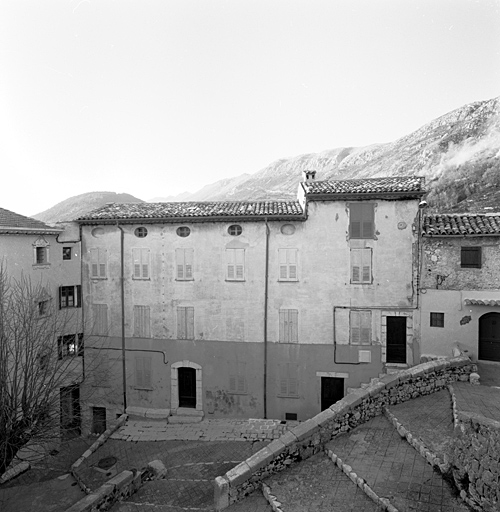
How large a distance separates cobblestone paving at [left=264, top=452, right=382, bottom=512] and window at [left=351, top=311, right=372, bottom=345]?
852 cm

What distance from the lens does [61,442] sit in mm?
18859

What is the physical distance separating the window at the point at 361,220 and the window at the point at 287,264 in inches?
115

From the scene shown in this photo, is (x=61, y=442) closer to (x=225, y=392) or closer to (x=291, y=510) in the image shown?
(x=225, y=392)

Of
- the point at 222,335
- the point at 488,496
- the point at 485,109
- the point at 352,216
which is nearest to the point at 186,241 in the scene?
the point at 222,335

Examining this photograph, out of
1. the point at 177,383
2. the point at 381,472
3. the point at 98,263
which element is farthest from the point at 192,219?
the point at 381,472

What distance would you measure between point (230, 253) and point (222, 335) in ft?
13.6

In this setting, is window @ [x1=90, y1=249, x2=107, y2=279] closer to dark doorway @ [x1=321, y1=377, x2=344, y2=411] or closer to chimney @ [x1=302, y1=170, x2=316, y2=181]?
chimney @ [x1=302, y1=170, x2=316, y2=181]

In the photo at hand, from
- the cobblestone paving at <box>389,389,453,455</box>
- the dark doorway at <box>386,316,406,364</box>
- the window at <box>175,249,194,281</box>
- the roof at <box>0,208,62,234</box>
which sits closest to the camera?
the cobblestone paving at <box>389,389,453,455</box>

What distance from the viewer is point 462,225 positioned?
16828 millimetres

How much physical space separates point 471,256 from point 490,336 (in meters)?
3.68

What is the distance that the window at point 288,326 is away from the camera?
60.3ft

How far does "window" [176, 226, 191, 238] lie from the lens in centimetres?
1905

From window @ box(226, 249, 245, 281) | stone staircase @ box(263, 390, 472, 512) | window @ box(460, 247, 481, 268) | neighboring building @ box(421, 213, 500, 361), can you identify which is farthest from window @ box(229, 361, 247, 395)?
window @ box(460, 247, 481, 268)

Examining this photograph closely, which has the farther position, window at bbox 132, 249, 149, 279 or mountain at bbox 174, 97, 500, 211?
mountain at bbox 174, 97, 500, 211
